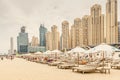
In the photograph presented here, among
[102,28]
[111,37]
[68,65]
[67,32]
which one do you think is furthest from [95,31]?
[68,65]

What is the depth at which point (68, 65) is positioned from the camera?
1795cm

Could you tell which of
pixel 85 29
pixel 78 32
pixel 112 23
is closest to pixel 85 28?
pixel 85 29

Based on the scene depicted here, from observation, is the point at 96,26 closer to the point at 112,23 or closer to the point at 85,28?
the point at 85,28

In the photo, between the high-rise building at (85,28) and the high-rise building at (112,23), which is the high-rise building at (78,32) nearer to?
the high-rise building at (85,28)

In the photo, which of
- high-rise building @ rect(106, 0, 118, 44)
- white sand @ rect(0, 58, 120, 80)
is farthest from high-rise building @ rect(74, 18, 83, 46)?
white sand @ rect(0, 58, 120, 80)

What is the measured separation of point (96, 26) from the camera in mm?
99062

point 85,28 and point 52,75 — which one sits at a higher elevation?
point 85,28

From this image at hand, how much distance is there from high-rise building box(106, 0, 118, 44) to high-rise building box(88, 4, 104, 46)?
24.6ft

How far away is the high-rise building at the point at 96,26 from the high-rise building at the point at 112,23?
7.50 m

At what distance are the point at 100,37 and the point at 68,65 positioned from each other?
79.2 m

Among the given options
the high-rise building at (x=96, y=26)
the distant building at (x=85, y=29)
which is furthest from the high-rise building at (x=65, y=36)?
the high-rise building at (x=96, y=26)

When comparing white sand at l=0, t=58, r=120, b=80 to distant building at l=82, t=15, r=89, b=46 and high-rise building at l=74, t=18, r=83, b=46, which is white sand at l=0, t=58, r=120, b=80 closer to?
distant building at l=82, t=15, r=89, b=46

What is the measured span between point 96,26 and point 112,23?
509 inches

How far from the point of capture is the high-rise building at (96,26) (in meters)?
95.2
